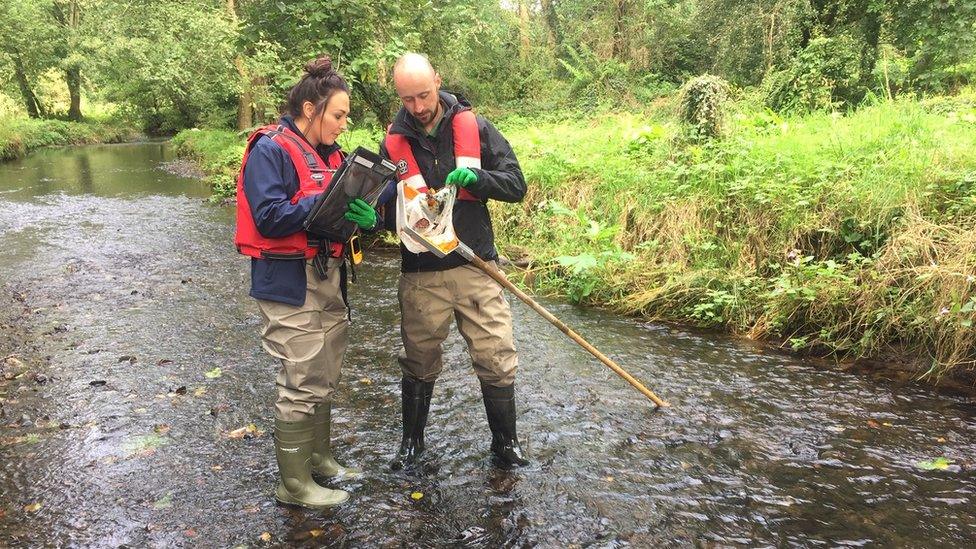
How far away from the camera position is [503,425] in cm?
352

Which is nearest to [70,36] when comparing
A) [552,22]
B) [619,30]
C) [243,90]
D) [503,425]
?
[243,90]

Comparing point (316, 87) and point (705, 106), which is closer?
point (316, 87)

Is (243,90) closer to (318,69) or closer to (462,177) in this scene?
(318,69)

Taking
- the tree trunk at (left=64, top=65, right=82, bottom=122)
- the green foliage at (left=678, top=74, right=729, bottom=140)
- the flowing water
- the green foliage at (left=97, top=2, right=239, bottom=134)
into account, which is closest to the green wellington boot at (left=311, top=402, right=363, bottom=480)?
the flowing water

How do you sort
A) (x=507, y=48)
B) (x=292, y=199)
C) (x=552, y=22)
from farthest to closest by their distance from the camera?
1. (x=552, y=22)
2. (x=507, y=48)
3. (x=292, y=199)

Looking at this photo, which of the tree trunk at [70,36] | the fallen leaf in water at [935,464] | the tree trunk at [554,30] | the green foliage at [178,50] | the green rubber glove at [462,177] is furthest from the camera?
the tree trunk at [70,36]

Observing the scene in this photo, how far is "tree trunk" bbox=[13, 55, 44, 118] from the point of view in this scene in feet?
111

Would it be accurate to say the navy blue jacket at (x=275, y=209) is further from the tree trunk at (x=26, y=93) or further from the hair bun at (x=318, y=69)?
the tree trunk at (x=26, y=93)

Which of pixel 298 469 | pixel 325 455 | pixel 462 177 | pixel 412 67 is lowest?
pixel 325 455

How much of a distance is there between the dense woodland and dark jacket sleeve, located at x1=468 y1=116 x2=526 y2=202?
254 cm

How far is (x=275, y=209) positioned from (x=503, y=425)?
1.73 metres

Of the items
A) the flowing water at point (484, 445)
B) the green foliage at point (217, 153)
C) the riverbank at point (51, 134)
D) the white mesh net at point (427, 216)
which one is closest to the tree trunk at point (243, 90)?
the green foliage at point (217, 153)

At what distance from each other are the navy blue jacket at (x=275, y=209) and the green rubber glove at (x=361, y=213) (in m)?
0.19

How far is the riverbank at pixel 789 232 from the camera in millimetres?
4957
